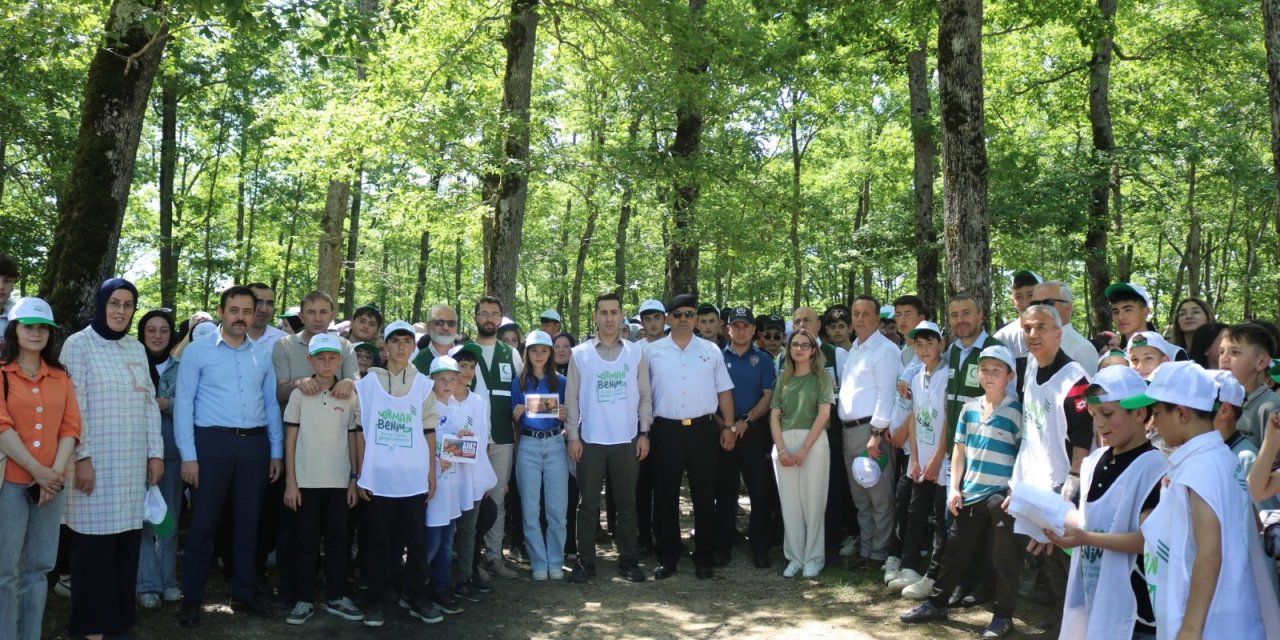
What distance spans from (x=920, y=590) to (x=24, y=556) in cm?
557

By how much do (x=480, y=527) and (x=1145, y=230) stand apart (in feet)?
71.8

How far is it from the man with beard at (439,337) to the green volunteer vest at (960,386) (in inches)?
154

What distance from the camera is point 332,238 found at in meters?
13.1

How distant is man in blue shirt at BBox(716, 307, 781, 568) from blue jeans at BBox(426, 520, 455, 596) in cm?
248

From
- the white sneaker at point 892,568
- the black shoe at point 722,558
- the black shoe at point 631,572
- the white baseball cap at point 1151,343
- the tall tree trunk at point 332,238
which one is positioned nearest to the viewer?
the white baseball cap at point 1151,343

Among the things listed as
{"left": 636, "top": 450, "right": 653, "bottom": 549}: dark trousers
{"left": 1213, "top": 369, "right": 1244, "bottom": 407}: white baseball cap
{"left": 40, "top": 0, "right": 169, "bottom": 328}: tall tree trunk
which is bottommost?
{"left": 636, "top": 450, "right": 653, "bottom": 549}: dark trousers

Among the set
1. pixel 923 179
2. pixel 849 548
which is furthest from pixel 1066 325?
pixel 923 179

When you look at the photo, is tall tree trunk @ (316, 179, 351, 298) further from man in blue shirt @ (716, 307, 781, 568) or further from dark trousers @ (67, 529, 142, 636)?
dark trousers @ (67, 529, 142, 636)

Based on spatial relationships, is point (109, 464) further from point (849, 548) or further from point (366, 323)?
point (849, 548)

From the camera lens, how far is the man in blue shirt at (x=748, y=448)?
7770mm

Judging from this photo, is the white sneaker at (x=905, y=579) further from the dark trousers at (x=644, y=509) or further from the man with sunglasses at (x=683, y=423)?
the dark trousers at (x=644, y=509)

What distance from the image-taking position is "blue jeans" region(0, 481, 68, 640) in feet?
15.0

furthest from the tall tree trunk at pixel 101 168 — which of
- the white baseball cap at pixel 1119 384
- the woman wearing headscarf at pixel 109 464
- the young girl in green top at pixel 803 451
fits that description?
the white baseball cap at pixel 1119 384

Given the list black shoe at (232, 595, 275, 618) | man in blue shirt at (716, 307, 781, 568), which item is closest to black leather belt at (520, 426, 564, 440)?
man in blue shirt at (716, 307, 781, 568)
